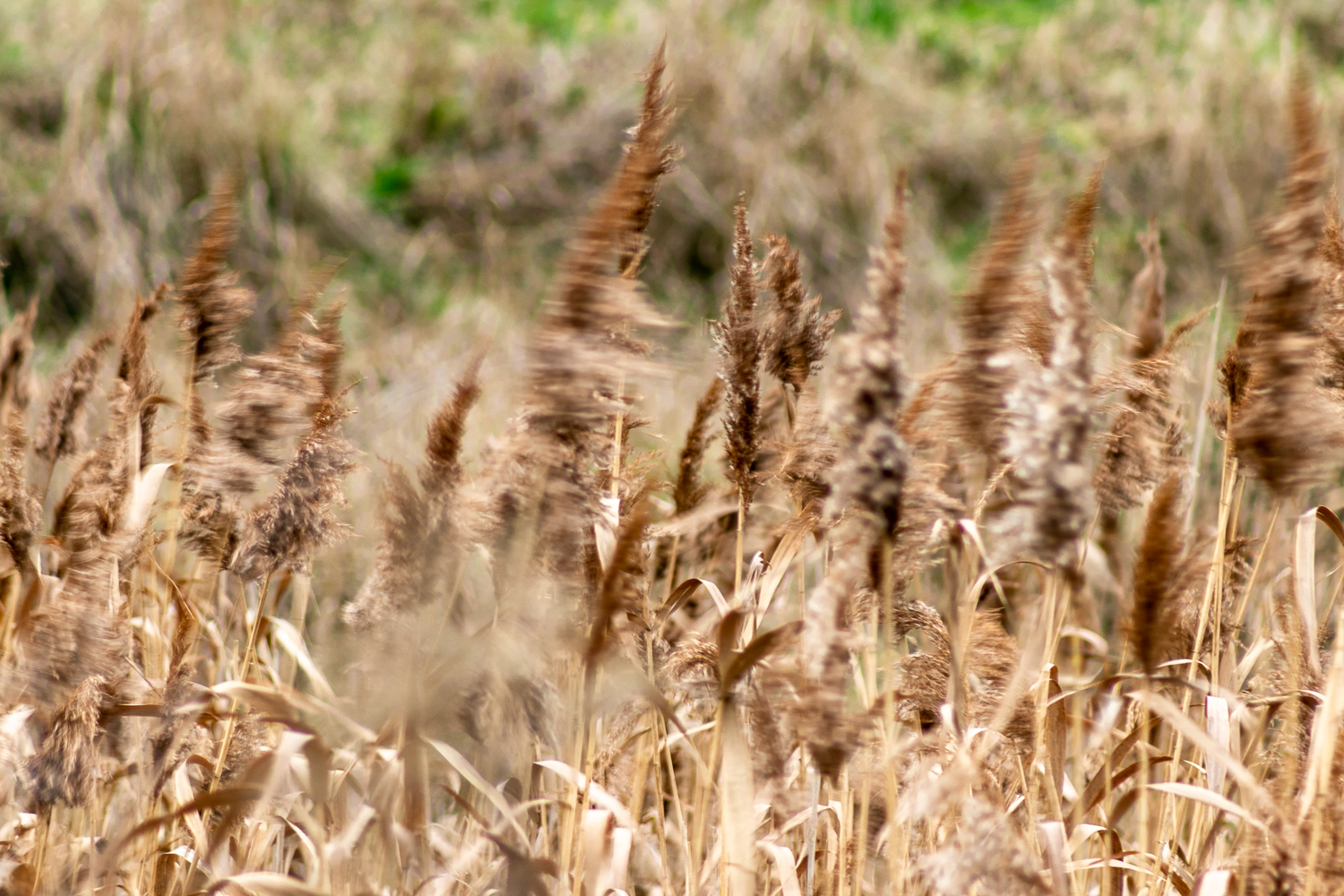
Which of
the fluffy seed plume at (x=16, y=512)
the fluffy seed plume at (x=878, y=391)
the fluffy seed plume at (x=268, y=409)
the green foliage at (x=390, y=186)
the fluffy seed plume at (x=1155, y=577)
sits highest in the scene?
the fluffy seed plume at (x=878, y=391)

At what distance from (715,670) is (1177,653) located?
702mm

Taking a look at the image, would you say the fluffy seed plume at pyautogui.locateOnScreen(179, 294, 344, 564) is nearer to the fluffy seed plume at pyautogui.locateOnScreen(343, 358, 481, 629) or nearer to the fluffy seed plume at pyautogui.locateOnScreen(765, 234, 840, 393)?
the fluffy seed plume at pyautogui.locateOnScreen(343, 358, 481, 629)

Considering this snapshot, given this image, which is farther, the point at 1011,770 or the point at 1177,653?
the point at 1177,653

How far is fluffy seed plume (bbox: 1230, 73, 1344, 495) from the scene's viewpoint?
872 millimetres

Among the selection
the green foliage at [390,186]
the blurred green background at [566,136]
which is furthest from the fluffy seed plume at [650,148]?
the green foliage at [390,186]

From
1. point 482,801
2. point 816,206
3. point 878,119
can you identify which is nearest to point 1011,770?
point 482,801

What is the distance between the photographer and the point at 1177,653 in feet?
4.74

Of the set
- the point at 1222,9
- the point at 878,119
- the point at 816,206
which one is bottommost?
the point at 816,206

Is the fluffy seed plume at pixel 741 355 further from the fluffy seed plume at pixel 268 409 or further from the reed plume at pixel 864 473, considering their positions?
the fluffy seed plume at pixel 268 409

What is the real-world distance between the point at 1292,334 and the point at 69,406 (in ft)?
5.01

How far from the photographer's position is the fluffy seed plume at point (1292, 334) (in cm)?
87

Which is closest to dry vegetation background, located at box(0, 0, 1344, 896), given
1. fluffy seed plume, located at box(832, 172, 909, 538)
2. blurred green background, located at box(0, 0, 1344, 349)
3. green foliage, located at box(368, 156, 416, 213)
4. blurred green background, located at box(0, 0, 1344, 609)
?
fluffy seed plume, located at box(832, 172, 909, 538)

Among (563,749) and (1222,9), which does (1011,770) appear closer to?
(563,749)

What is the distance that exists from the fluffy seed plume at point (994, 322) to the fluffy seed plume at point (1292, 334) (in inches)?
8.6
